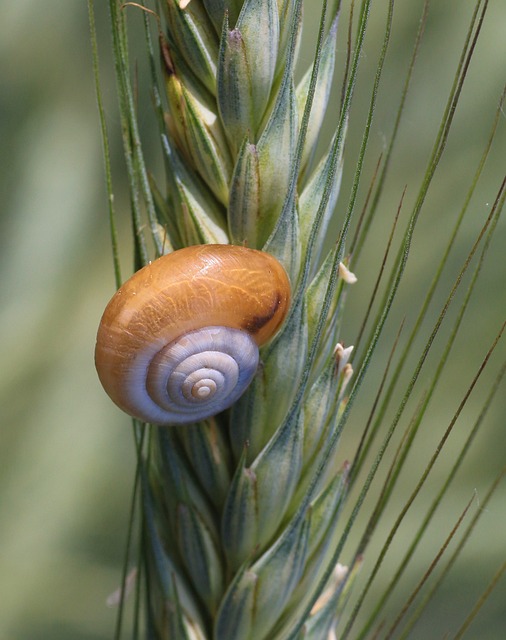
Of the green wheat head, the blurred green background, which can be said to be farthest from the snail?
the blurred green background

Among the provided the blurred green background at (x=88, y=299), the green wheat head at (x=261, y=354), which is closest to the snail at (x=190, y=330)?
the green wheat head at (x=261, y=354)

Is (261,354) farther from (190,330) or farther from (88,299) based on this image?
(88,299)

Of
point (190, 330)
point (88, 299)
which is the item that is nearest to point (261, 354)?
point (190, 330)

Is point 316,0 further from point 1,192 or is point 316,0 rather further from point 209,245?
point 209,245

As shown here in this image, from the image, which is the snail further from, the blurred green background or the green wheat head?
the blurred green background

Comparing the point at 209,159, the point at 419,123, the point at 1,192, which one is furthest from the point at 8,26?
the point at 209,159
